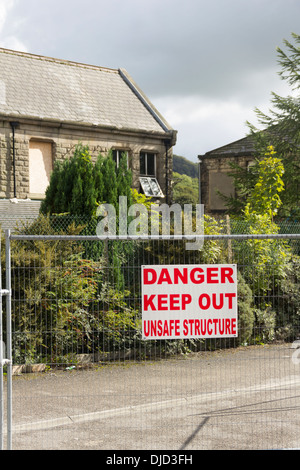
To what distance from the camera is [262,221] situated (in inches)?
609

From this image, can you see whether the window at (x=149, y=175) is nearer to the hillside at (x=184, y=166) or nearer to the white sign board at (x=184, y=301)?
the white sign board at (x=184, y=301)

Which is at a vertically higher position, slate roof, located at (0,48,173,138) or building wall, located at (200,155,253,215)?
slate roof, located at (0,48,173,138)

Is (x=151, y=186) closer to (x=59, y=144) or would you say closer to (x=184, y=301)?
(x=59, y=144)

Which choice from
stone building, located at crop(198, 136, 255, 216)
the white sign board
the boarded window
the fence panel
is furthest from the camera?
stone building, located at crop(198, 136, 255, 216)

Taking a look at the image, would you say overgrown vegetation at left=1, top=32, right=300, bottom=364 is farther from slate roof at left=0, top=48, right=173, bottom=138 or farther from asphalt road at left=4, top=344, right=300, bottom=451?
slate roof at left=0, top=48, right=173, bottom=138

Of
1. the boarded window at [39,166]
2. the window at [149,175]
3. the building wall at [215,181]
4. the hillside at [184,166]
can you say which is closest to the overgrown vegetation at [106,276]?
the boarded window at [39,166]

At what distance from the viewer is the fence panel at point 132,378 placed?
702 centimetres

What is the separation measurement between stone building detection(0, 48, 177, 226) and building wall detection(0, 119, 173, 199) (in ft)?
0.12

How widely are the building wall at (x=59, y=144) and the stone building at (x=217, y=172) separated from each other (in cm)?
892

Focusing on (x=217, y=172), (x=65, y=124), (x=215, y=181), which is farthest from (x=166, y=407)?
(x=217, y=172)

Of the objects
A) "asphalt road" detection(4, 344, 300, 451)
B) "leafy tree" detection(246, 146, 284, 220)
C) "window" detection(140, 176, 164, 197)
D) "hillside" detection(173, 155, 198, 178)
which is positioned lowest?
"asphalt road" detection(4, 344, 300, 451)

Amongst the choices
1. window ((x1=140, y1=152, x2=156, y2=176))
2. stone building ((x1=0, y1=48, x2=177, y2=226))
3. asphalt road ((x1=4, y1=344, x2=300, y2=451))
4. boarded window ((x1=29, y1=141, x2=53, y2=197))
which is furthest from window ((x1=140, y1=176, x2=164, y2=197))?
asphalt road ((x1=4, y1=344, x2=300, y2=451))

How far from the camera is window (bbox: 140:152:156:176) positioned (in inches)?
1087

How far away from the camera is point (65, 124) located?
2480 centimetres
